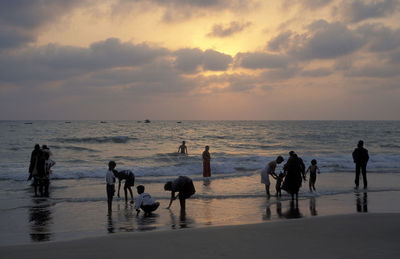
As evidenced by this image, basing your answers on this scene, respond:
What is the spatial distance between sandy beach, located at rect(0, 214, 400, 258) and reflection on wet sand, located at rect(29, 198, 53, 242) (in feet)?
4.04

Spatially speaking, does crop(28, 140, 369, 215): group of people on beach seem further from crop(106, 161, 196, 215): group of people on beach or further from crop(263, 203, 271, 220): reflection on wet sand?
crop(263, 203, 271, 220): reflection on wet sand

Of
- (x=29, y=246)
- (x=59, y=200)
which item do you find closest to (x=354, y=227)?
(x=29, y=246)

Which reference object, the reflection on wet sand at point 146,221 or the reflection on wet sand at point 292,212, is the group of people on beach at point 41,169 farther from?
the reflection on wet sand at point 292,212

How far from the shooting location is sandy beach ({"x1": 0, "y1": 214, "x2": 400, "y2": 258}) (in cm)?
654

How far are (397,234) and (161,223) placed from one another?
214 inches

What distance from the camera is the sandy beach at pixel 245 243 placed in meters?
6.54

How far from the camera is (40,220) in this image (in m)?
10.2

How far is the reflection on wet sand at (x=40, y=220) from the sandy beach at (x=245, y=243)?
123 centimetres

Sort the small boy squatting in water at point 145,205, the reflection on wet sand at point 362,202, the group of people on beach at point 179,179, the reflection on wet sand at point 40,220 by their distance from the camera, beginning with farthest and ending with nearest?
1. the reflection on wet sand at point 362,202
2. the group of people on beach at point 179,179
3. the small boy squatting in water at point 145,205
4. the reflection on wet sand at point 40,220

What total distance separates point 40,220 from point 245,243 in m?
6.10

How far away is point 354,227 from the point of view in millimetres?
8406

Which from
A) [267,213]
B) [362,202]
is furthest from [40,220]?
[362,202]

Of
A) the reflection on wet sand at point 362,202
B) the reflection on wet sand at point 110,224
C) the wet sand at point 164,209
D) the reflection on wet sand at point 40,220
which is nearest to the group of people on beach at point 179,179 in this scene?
the wet sand at point 164,209

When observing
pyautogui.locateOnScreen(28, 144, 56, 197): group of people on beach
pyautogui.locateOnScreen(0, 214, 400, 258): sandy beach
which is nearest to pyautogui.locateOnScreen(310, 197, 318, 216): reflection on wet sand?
pyautogui.locateOnScreen(0, 214, 400, 258): sandy beach
